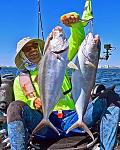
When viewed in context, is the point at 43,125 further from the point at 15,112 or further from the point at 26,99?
the point at 26,99

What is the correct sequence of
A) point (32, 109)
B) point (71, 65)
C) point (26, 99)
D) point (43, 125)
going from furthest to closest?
point (26, 99)
point (32, 109)
point (43, 125)
point (71, 65)

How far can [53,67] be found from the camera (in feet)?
18.2

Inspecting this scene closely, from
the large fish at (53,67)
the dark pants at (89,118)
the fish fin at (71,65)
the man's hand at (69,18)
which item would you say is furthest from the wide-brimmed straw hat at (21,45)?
the fish fin at (71,65)

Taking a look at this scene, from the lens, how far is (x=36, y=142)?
6676 millimetres

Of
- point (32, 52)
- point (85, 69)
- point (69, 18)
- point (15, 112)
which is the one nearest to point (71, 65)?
point (85, 69)

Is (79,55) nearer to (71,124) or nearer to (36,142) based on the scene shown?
(71,124)

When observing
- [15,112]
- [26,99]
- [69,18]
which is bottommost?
[15,112]

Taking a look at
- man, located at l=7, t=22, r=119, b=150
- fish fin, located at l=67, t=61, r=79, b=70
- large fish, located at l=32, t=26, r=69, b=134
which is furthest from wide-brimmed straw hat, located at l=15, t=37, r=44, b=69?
fish fin, located at l=67, t=61, r=79, b=70

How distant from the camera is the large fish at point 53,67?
548cm

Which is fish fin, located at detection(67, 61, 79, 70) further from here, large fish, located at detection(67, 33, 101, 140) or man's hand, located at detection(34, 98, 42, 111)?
man's hand, located at detection(34, 98, 42, 111)

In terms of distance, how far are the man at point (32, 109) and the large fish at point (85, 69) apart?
0.53 m

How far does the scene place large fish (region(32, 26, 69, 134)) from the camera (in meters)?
5.48

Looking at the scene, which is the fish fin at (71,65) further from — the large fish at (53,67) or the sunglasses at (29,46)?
the sunglasses at (29,46)

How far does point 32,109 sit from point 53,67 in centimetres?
100
